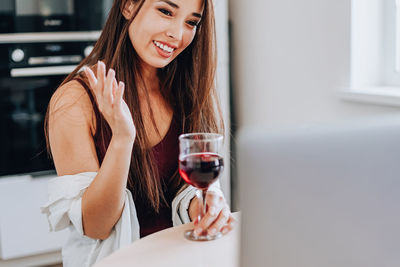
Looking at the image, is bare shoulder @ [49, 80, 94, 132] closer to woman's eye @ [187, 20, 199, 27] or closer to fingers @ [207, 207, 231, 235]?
woman's eye @ [187, 20, 199, 27]

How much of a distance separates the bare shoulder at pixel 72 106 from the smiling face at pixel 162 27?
22cm

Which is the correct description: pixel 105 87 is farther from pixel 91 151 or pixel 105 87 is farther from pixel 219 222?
pixel 219 222

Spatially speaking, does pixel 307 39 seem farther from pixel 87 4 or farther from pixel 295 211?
pixel 295 211

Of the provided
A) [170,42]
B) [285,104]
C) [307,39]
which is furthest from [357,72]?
[170,42]

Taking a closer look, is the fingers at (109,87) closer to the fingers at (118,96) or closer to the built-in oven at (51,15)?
the fingers at (118,96)

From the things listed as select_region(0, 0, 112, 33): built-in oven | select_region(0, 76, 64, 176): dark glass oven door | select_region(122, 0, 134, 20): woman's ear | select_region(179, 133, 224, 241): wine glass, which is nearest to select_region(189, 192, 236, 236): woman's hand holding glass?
select_region(179, 133, 224, 241): wine glass

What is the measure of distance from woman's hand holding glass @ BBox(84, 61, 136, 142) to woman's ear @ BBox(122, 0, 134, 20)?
382 millimetres

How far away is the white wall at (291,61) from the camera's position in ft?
7.03

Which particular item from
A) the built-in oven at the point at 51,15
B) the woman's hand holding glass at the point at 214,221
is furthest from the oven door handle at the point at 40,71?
the woman's hand holding glass at the point at 214,221

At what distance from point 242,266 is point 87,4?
7.24 feet

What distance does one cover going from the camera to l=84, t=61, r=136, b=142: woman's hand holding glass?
1.13m

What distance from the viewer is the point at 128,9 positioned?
1490mm

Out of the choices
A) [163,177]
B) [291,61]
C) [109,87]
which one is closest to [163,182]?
[163,177]

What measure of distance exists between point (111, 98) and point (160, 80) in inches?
21.5
